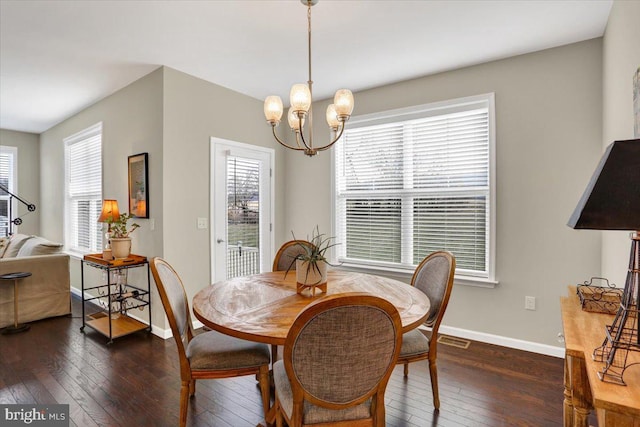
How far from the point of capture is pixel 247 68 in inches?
127

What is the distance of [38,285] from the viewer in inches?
145

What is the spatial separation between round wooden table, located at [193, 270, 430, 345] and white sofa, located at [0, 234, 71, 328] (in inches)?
116

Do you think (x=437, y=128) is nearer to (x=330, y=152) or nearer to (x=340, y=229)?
(x=330, y=152)

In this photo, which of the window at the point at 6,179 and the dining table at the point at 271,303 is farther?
the window at the point at 6,179

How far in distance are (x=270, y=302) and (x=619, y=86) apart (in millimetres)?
2494

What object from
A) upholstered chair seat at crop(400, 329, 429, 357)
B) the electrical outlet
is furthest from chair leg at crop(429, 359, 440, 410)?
the electrical outlet

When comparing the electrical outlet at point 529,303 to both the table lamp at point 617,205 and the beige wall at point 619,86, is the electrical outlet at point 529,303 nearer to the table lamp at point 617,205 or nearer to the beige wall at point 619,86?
the beige wall at point 619,86

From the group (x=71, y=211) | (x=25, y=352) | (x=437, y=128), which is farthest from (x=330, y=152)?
(x=71, y=211)

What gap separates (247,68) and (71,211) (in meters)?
3.80

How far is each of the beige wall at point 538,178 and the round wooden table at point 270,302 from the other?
4.65ft

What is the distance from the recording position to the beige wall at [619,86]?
1766 millimetres

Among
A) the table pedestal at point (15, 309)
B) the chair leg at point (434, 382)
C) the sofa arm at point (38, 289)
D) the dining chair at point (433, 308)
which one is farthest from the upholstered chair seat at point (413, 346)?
the sofa arm at point (38, 289)

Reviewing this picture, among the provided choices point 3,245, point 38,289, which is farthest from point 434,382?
point 3,245

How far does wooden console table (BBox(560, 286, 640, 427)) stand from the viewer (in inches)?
31.9
